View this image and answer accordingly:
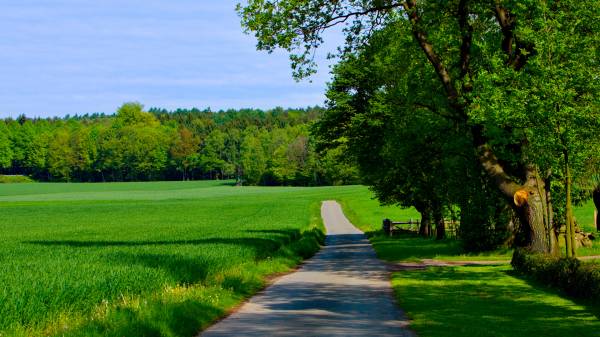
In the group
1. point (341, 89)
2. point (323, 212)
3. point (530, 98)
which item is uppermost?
point (341, 89)

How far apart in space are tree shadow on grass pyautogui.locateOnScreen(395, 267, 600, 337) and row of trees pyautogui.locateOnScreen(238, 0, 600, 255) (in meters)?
2.77

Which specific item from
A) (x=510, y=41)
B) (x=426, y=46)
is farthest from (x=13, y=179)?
(x=510, y=41)

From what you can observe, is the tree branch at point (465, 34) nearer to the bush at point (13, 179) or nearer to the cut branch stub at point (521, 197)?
the cut branch stub at point (521, 197)

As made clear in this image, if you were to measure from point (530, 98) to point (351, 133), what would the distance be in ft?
76.1

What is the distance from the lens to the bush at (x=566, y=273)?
16.9 m

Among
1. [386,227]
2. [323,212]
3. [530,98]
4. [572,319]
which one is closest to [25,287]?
[572,319]

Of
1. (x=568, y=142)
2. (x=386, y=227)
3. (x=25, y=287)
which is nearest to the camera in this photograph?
(x=25, y=287)

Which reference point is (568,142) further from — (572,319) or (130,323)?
(130,323)

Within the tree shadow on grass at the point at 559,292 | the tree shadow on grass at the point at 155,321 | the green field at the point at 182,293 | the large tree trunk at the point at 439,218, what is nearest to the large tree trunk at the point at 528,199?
the tree shadow on grass at the point at 559,292

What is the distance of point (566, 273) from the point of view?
18672 mm

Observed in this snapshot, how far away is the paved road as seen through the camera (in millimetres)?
13602

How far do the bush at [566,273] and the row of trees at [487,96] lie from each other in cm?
93

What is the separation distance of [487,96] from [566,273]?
20.2ft

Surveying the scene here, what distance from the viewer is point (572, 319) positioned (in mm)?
14492
